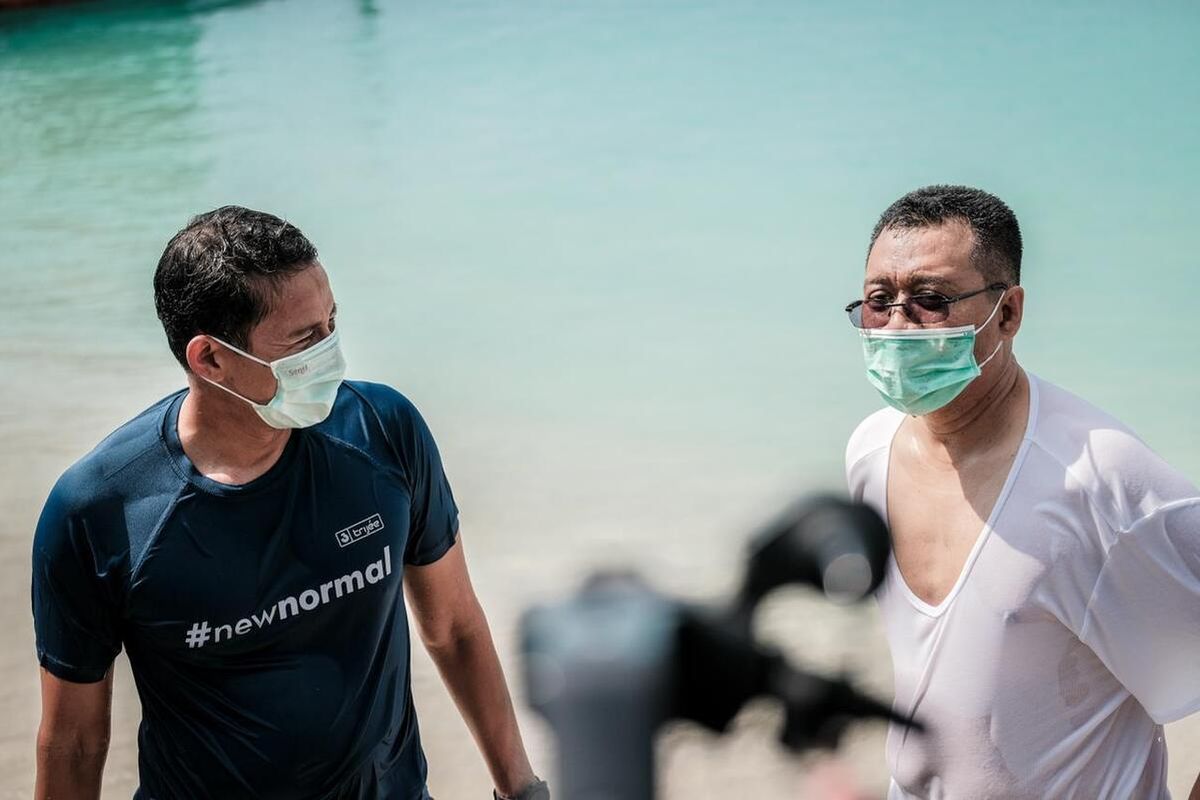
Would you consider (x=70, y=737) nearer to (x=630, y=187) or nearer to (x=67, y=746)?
(x=67, y=746)

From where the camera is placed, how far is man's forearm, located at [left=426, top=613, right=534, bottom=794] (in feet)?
8.64

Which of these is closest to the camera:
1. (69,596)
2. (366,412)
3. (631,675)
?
(631,675)

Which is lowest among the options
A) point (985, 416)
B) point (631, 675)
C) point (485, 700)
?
point (485, 700)

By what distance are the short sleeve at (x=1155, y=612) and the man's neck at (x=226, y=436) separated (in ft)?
4.31

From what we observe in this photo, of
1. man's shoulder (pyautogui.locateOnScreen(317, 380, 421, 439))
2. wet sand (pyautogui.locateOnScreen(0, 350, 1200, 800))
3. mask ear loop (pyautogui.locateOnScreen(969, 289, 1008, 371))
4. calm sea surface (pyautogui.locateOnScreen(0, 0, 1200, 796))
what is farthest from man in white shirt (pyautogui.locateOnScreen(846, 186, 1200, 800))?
calm sea surface (pyautogui.locateOnScreen(0, 0, 1200, 796))

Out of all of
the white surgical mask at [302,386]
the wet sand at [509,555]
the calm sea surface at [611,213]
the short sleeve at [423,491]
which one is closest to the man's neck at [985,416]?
the wet sand at [509,555]

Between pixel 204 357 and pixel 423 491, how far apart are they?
453 mm

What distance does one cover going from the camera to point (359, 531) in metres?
2.36

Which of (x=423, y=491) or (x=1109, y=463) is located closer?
(x=1109, y=463)

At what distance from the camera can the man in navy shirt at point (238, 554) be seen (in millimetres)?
2227

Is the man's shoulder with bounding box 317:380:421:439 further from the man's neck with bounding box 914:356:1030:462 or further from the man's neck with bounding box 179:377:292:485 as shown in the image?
the man's neck with bounding box 914:356:1030:462

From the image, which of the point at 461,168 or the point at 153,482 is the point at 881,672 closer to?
the point at 153,482

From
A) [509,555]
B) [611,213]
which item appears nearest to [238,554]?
[509,555]

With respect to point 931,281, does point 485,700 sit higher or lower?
lower
